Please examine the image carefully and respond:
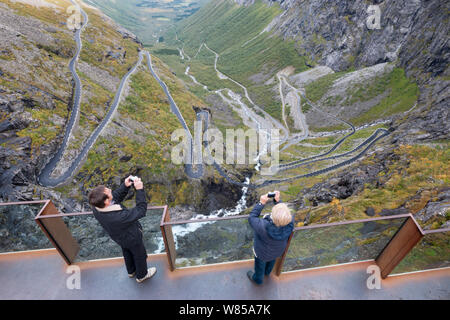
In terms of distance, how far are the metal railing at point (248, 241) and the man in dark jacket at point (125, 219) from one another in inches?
22.8

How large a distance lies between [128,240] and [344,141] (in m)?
54.7

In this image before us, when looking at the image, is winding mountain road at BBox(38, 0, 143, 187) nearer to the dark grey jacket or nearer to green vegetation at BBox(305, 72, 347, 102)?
the dark grey jacket

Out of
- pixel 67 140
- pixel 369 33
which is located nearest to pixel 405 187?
pixel 67 140

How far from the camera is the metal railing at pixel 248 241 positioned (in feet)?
15.7

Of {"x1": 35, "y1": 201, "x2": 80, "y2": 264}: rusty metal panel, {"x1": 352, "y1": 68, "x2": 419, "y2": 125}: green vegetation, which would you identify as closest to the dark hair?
{"x1": 35, "y1": 201, "x2": 80, "y2": 264}: rusty metal panel

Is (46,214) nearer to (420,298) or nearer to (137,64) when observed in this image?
(420,298)

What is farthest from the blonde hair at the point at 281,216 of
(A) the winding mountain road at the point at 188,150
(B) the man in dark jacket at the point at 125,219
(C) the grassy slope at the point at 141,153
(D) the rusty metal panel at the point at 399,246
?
(A) the winding mountain road at the point at 188,150

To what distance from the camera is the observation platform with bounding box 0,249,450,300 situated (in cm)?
491

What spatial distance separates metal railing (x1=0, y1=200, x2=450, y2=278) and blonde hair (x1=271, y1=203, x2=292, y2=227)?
3.42 feet

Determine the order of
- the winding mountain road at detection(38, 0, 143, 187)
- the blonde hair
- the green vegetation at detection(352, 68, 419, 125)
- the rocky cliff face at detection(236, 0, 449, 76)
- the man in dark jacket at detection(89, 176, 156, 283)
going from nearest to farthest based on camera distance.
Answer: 1. the blonde hair
2. the man in dark jacket at detection(89, 176, 156, 283)
3. the winding mountain road at detection(38, 0, 143, 187)
4. the green vegetation at detection(352, 68, 419, 125)
5. the rocky cliff face at detection(236, 0, 449, 76)

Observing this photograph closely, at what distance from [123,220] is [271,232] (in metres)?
2.82

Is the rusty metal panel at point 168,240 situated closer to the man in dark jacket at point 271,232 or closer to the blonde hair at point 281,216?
the man in dark jacket at point 271,232

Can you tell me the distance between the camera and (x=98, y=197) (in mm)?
3869

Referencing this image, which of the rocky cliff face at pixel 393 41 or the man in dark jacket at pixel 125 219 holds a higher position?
the rocky cliff face at pixel 393 41
